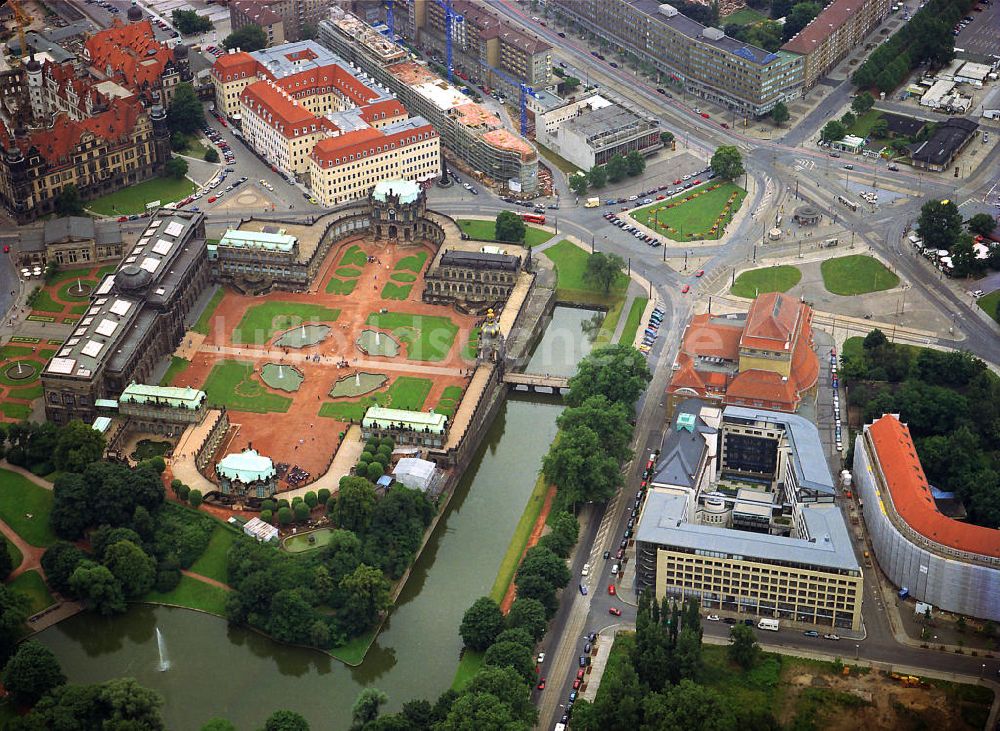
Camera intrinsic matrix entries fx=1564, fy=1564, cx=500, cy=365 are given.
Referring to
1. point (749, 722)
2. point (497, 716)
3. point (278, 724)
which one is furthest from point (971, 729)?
point (278, 724)

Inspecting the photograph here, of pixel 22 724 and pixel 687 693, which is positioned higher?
pixel 687 693

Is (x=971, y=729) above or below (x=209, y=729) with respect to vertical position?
above

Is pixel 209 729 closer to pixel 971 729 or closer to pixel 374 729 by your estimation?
pixel 374 729

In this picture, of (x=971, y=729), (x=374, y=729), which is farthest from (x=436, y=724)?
(x=971, y=729)

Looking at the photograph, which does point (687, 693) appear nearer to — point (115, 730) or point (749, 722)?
point (749, 722)

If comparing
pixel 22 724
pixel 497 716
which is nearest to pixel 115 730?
pixel 22 724

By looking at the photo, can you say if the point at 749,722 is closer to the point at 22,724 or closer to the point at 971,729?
the point at 971,729

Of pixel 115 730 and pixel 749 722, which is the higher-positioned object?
pixel 749 722
